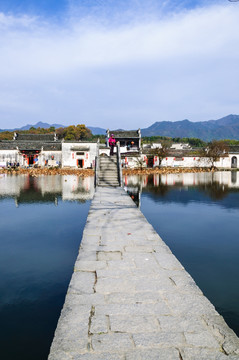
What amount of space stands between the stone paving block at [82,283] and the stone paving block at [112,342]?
38.3 inches

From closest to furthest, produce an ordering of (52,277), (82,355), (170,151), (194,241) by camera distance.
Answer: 1. (82,355)
2. (52,277)
3. (194,241)
4. (170,151)

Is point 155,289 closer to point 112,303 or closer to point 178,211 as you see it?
point 112,303

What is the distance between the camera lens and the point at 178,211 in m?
12.0

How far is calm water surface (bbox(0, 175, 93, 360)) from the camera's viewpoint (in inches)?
148

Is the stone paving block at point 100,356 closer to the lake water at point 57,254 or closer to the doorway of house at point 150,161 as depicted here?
the lake water at point 57,254

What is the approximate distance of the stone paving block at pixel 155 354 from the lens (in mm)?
2467

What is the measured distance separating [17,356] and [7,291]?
184 cm

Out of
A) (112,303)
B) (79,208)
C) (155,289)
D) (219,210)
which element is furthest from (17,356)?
(219,210)

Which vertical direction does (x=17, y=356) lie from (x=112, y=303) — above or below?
below

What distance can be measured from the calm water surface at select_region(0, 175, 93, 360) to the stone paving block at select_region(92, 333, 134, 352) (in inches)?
46.5

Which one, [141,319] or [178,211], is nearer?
[141,319]

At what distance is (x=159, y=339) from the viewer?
107 inches

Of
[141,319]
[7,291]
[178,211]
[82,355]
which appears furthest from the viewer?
[178,211]

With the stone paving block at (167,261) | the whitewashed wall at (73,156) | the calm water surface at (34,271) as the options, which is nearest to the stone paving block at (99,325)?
the calm water surface at (34,271)
